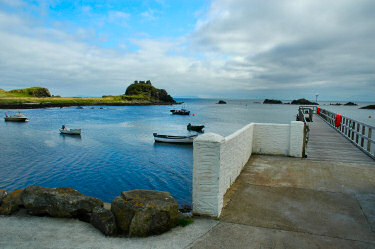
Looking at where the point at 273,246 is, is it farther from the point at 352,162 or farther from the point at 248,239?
the point at 352,162

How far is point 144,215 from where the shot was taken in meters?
4.71

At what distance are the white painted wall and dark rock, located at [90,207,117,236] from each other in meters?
1.70

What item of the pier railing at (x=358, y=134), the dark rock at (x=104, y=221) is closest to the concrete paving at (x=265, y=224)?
the dark rock at (x=104, y=221)

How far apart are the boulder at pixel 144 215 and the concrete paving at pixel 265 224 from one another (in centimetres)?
16

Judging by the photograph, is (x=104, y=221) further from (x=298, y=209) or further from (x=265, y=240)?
(x=298, y=209)

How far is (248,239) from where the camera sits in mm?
4422

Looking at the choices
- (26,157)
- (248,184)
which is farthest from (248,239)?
(26,157)

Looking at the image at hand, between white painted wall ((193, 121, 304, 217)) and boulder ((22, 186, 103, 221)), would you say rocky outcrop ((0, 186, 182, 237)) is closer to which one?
boulder ((22, 186, 103, 221))

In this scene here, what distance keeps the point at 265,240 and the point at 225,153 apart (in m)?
2.07

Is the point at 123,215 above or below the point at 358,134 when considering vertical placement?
below

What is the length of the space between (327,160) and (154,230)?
8.07 meters

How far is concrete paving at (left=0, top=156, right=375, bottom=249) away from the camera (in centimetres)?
441

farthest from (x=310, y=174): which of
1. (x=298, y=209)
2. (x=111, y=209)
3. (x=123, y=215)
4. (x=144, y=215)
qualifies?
(x=111, y=209)

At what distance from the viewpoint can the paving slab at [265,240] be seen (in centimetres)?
421
